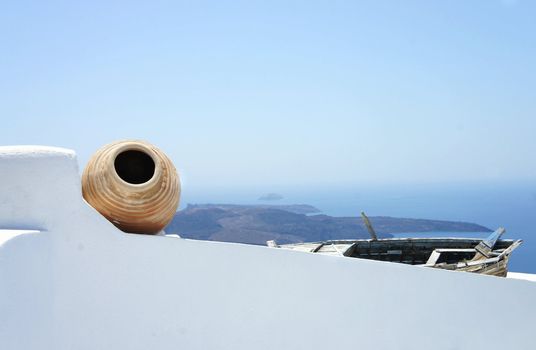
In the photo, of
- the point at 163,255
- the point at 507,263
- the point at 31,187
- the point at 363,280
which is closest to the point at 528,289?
the point at 363,280

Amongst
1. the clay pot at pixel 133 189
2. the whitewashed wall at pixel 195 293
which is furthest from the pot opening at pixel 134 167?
the whitewashed wall at pixel 195 293

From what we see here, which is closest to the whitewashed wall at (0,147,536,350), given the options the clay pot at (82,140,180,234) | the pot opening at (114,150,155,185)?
the clay pot at (82,140,180,234)

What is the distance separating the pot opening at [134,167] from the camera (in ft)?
7.05

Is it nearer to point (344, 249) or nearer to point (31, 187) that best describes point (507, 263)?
point (344, 249)

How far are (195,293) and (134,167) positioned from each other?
1.98ft

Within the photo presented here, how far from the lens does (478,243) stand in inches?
259

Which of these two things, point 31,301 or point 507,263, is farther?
point 507,263

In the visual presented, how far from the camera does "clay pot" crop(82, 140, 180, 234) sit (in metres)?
1.94

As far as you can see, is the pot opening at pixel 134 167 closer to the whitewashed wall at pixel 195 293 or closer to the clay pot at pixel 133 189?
the clay pot at pixel 133 189

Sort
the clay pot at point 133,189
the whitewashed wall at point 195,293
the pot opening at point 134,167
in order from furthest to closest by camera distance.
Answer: the pot opening at point 134,167 → the clay pot at point 133,189 → the whitewashed wall at point 195,293

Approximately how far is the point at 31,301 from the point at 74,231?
0.28 metres

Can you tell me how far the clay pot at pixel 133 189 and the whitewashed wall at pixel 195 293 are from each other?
83mm

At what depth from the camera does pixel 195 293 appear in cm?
205

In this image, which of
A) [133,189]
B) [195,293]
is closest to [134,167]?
[133,189]
